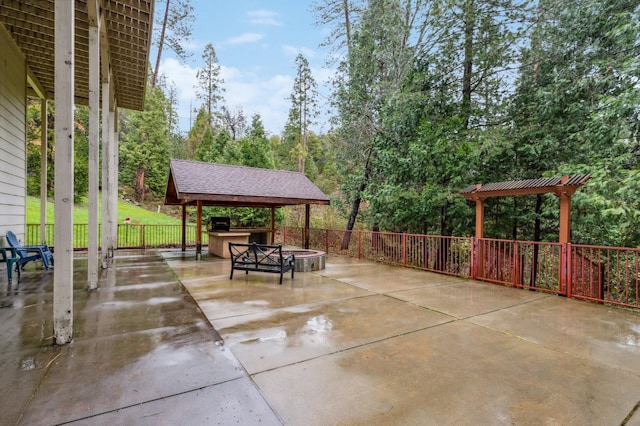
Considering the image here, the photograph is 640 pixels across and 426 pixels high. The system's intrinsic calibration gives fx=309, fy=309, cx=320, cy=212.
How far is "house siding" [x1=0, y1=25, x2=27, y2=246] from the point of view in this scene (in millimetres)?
6824

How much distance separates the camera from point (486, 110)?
9617 mm

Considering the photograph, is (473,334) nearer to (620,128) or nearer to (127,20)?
(620,128)

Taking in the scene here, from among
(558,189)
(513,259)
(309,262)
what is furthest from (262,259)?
(558,189)

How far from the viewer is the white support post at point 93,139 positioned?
5141 mm

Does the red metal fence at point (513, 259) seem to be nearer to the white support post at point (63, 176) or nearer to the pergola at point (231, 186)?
the pergola at point (231, 186)

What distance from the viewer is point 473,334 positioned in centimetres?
380

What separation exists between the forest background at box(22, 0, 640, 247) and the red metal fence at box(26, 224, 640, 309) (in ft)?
3.07

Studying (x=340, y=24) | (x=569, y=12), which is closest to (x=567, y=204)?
(x=569, y=12)

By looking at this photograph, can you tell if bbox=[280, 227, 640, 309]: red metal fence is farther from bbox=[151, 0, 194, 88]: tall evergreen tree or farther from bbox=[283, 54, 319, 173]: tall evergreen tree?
bbox=[151, 0, 194, 88]: tall evergreen tree

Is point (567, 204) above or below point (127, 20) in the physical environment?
below

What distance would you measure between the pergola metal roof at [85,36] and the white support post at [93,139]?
2.21ft

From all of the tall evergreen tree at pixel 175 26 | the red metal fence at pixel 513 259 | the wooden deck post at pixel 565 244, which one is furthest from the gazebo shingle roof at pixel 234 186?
the tall evergreen tree at pixel 175 26

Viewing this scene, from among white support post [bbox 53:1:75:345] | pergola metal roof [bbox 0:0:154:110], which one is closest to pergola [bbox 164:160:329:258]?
pergola metal roof [bbox 0:0:154:110]

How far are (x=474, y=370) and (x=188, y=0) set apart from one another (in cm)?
2155
